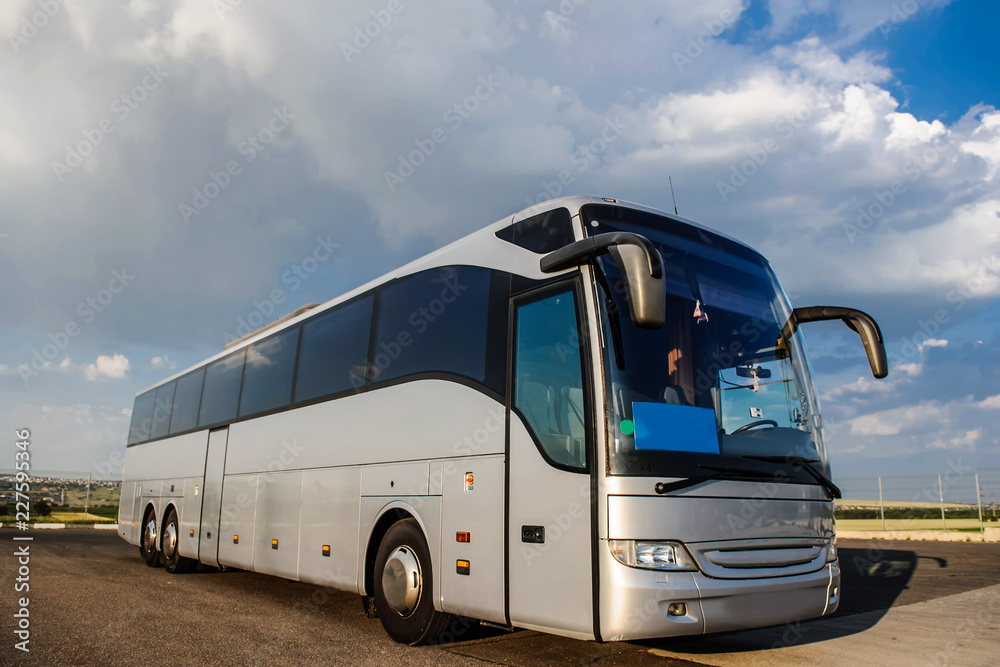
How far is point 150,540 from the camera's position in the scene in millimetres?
13422

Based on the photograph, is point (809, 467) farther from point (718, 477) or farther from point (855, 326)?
point (855, 326)

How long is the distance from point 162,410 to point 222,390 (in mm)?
4124

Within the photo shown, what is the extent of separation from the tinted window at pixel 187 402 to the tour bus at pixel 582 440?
582 cm

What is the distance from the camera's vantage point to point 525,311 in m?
5.38

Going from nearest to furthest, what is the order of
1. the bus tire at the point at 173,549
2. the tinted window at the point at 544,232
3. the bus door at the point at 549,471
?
1. the bus door at the point at 549,471
2. the tinted window at the point at 544,232
3. the bus tire at the point at 173,549

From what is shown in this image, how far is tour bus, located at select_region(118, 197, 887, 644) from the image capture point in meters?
4.35

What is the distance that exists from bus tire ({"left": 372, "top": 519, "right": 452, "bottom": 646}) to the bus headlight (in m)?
2.11

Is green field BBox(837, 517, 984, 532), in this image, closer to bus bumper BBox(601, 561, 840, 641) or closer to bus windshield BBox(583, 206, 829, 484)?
bus windshield BBox(583, 206, 829, 484)

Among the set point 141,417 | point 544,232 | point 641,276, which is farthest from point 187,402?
point 641,276

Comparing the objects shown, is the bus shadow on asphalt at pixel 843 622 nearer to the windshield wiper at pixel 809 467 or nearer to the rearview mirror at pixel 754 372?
the windshield wiper at pixel 809 467

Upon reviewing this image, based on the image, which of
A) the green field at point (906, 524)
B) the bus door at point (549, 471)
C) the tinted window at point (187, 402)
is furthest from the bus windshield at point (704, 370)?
the green field at point (906, 524)

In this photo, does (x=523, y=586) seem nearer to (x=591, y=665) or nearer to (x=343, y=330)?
(x=591, y=665)

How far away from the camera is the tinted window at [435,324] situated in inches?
233

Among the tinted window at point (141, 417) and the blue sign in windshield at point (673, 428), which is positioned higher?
the tinted window at point (141, 417)
